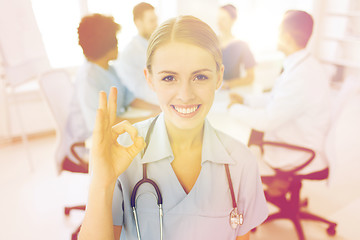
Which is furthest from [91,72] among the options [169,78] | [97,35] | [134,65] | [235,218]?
[235,218]

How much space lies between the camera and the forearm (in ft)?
2.26

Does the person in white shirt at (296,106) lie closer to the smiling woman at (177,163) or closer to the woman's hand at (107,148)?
the smiling woman at (177,163)

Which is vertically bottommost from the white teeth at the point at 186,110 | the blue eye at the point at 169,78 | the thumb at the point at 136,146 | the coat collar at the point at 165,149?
the coat collar at the point at 165,149

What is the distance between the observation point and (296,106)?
164 centimetres

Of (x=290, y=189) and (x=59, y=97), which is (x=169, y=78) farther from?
(x=290, y=189)

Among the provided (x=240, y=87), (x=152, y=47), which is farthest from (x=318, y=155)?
(x=152, y=47)

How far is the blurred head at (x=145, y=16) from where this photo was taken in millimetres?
2168

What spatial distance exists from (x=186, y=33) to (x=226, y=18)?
2188 millimetres

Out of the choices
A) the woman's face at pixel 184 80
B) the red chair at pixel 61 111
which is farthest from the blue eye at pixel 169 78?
the red chair at pixel 61 111

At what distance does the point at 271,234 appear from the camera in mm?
2047

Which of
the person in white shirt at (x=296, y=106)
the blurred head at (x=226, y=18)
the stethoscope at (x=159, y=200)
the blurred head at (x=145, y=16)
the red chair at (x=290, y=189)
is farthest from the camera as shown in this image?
the blurred head at (x=226, y=18)

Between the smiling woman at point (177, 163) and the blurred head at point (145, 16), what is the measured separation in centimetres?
146

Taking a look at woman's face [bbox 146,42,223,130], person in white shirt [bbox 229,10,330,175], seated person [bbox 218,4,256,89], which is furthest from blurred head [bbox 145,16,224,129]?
seated person [bbox 218,4,256,89]

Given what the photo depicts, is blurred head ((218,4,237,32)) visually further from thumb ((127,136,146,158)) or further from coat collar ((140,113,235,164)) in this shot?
thumb ((127,136,146,158))
